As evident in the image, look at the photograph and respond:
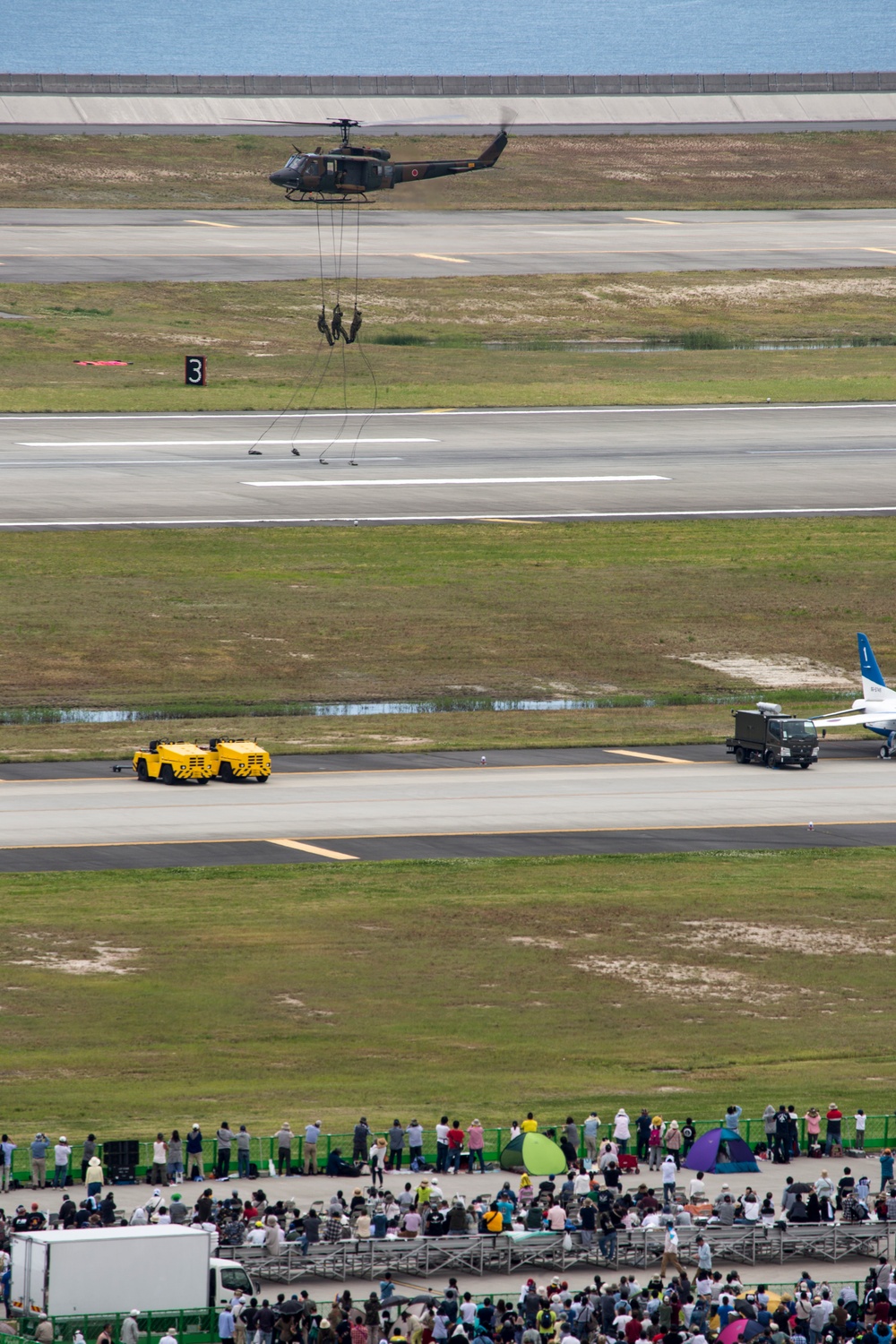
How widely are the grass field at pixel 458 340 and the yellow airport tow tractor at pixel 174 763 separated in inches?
2325

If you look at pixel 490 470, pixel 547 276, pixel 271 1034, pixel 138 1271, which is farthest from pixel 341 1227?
pixel 547 276

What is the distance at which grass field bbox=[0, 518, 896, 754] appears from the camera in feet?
263

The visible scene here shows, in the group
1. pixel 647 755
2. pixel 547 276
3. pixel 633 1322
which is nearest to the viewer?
pixel 633 1322

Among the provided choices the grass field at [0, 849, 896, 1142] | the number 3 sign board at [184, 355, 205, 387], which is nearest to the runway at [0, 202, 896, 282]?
the number 3 sign board at [184, 355, 205, 387]

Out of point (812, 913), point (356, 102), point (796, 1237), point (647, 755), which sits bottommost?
point (796, 1237)

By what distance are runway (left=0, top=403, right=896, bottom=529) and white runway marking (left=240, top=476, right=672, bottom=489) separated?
16 cm

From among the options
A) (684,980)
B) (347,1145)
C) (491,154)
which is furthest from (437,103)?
(347,1145)

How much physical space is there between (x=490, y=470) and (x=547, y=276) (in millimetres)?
40807

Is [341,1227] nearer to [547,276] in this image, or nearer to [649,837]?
[649,837]

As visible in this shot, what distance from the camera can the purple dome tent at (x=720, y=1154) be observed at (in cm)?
3844

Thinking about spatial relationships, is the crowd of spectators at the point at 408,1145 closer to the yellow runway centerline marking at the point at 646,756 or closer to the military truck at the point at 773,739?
the military truck at the point at 773,739

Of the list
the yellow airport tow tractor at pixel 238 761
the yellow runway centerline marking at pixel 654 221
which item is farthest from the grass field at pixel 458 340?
the yellow airport tow tractor at pixel 238 761

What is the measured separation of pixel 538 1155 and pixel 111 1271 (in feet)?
32.5

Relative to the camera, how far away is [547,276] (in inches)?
5906
